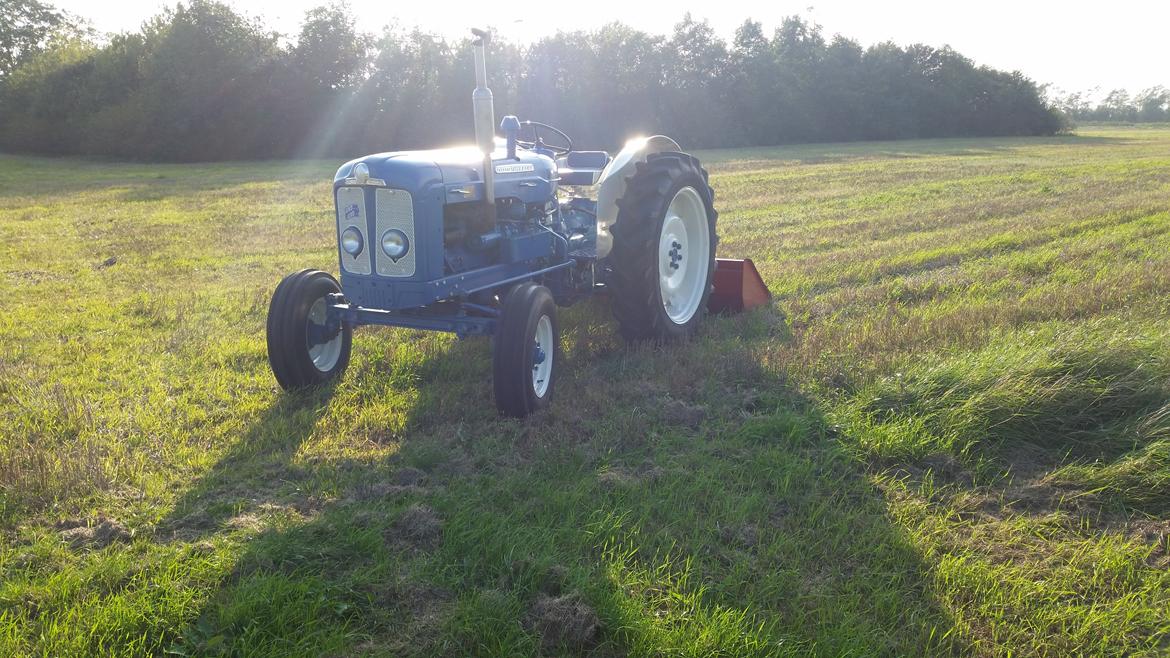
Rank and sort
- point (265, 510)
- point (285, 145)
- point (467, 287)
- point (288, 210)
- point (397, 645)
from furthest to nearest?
point (285, 145) < point (288, 210) < point (467, 287) < point (265, 510) < point (397, 645)

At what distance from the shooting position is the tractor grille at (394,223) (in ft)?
13.5

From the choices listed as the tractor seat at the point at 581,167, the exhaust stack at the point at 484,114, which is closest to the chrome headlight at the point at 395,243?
the exhaust stack at the point at 484,114

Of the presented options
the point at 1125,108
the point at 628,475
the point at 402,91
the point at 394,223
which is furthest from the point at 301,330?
the point at 1125,108

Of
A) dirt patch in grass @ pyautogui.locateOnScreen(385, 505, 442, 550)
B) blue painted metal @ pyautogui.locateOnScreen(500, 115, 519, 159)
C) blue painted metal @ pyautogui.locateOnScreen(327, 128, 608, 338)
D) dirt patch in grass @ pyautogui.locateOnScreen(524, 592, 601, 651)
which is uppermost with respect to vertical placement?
blue painted metal @ pyautogui.locateOnScreen(500, 115, 519, 159)

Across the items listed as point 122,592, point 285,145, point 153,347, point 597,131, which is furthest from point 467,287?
point 597,131

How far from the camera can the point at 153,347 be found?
560 cm

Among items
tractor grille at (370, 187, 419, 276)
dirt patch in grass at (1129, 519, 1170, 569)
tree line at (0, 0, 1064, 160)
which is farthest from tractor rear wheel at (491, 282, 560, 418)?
tree line at (0, 0, 1064, 160)

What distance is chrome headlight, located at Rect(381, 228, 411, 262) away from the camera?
4129 millimetres

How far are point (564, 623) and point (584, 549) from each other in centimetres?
43

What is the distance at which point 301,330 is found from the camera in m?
4.41

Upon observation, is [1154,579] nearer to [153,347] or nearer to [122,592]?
[122,592]

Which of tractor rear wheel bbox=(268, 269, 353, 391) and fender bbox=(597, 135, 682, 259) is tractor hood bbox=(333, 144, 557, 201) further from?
tractor rear wheel bbox=(268, 269, 353, 391)

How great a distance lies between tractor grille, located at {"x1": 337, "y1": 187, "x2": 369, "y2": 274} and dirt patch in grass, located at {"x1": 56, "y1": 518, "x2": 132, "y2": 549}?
173 centimetres

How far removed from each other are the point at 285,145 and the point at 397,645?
115 ft
